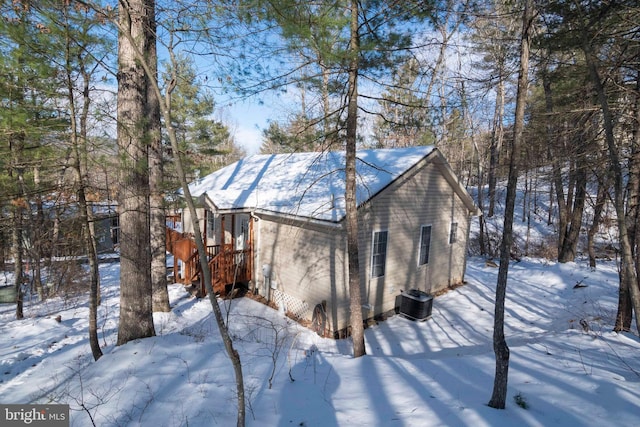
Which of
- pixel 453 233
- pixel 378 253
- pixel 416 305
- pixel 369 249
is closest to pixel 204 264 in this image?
pixel 369 249

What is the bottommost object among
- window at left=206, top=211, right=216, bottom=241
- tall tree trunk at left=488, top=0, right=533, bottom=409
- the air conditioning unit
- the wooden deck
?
the air conditioning unit

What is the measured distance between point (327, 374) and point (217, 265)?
5.76 meters

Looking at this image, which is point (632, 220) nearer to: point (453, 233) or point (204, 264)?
point (453, 233)

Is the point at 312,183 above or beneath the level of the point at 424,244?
above

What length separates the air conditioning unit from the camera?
833 cm

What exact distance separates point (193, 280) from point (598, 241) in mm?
22062

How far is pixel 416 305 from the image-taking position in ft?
27.5

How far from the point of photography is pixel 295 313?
8.46m

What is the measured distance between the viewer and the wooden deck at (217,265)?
927cm

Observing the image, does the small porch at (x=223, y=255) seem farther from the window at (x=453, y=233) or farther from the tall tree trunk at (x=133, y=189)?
the window at (x=453, y=233)

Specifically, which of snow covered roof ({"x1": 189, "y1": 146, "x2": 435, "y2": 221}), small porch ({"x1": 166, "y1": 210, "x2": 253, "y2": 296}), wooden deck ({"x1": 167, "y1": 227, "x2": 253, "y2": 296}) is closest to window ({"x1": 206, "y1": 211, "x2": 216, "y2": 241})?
small porch ({"x1": 166, "y1": 210, "x2": 253, "y2": 296})

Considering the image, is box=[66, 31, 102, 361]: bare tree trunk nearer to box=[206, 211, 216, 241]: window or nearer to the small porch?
the small porch

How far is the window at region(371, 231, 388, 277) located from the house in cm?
3

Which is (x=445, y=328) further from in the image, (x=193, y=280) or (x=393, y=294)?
(x=193, y=280)
